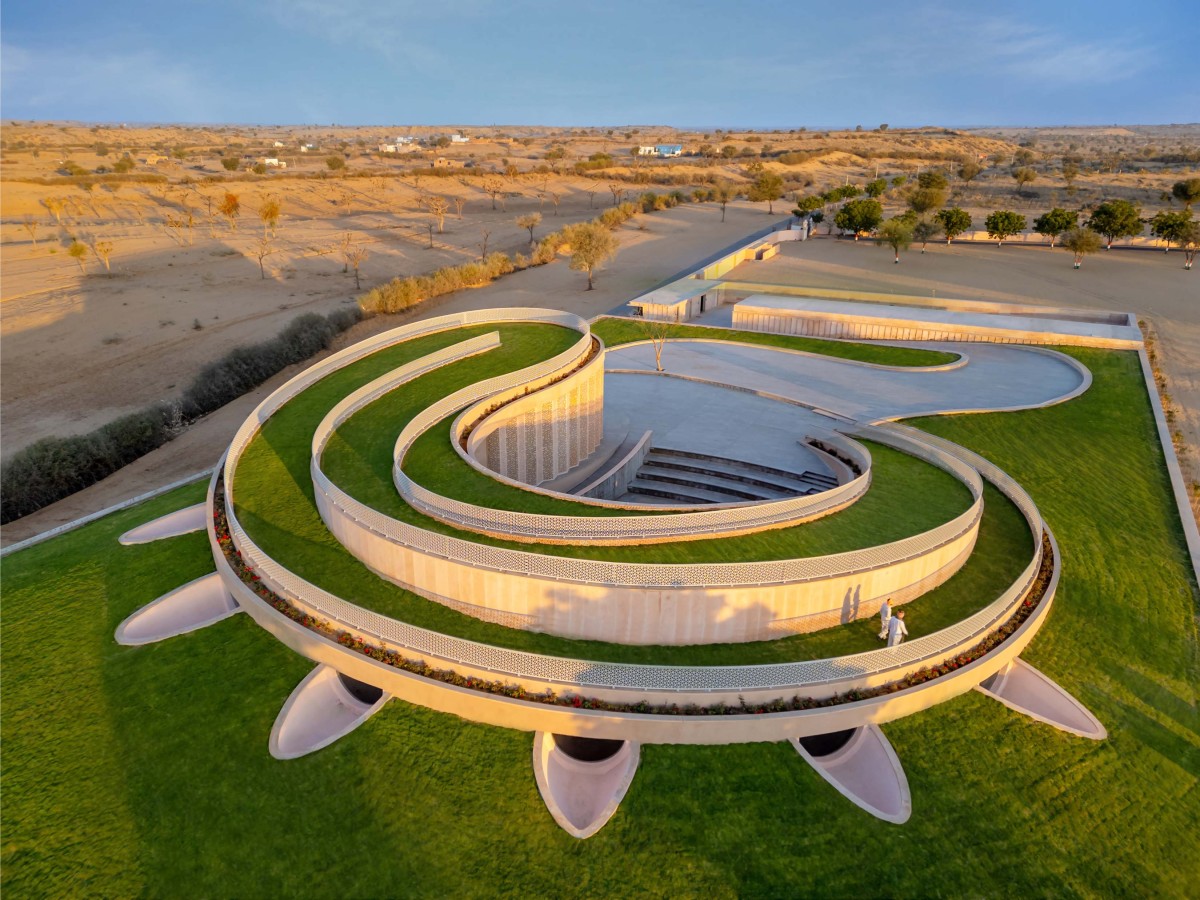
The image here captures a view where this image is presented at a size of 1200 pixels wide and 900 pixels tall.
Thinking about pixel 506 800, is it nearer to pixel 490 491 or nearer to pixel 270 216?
pixel 490 491

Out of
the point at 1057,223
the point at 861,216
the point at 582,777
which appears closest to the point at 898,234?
the point at 861,216

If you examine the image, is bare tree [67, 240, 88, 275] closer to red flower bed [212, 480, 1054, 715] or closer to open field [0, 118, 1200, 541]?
open field [0, 118, 1200, 541]

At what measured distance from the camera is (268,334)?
44.1 meters

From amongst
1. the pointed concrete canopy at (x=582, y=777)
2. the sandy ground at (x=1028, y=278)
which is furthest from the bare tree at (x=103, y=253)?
the pointed concrete canopy at (x=582, y=777)

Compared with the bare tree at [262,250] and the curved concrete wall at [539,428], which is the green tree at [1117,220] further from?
the bare tree at [262,250]

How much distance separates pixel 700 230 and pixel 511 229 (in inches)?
834

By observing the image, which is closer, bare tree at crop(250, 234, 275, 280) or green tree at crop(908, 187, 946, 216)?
bare tree at crop(250, 234, 275, 280)

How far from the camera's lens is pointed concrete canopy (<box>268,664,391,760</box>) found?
545 inches

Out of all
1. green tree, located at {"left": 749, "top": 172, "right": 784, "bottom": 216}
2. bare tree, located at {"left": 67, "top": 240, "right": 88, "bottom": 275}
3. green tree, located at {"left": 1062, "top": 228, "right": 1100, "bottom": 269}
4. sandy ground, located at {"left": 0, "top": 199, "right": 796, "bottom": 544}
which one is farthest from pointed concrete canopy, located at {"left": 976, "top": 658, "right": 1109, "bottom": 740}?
green tree, located at {"left": 749, "top": 172, "right": 784, "bottom": 216}

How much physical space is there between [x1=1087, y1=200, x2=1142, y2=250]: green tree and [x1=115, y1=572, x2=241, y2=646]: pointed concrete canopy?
71.3 m

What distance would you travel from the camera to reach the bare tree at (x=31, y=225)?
65625 mm

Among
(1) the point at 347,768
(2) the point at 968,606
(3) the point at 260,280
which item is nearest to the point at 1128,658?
(2) the point at 968,606

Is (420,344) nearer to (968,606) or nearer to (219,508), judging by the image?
(219,508)

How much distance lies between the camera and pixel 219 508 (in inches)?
784
